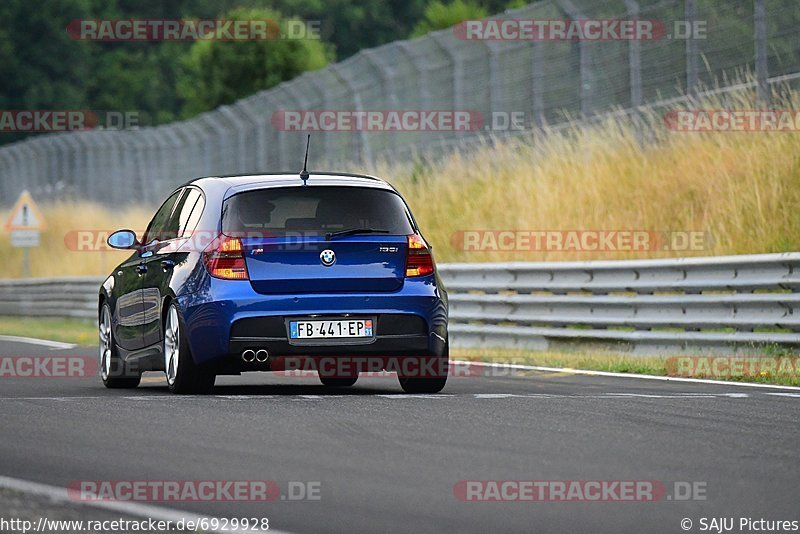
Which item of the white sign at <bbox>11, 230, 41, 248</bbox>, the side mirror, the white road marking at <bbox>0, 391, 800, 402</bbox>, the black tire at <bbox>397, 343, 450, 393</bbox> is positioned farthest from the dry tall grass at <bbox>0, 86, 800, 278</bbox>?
the white sign at <bbox>11, 230, 41, 248</bbox>

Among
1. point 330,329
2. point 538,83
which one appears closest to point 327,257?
point 330,329

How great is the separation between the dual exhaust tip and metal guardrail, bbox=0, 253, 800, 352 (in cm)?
484

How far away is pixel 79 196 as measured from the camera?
51.4 metres

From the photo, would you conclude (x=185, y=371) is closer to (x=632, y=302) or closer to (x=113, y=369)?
(x=113, y=369)

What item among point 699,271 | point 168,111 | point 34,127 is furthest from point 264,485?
point 168,111

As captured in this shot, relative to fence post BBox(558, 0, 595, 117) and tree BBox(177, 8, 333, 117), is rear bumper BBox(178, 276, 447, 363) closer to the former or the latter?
fence post BBox(558, 0, 595, 117)

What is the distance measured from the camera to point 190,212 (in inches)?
513

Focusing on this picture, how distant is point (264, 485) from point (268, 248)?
4.54 metres

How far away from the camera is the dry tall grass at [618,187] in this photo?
1966 cm

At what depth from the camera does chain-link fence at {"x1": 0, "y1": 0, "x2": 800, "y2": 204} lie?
70.7 ft

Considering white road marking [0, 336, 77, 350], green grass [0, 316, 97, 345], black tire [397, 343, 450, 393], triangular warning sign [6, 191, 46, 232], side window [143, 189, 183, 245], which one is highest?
triangular warning sign [6, 191, 46, 232]

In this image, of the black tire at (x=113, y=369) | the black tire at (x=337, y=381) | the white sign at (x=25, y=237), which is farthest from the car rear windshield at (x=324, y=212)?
the white sign at (x=25, y=237)

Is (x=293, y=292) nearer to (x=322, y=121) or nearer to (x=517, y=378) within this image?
(x=517, y=378)

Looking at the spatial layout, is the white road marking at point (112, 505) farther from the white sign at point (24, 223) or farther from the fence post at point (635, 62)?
the white sign at point (24, 223)
